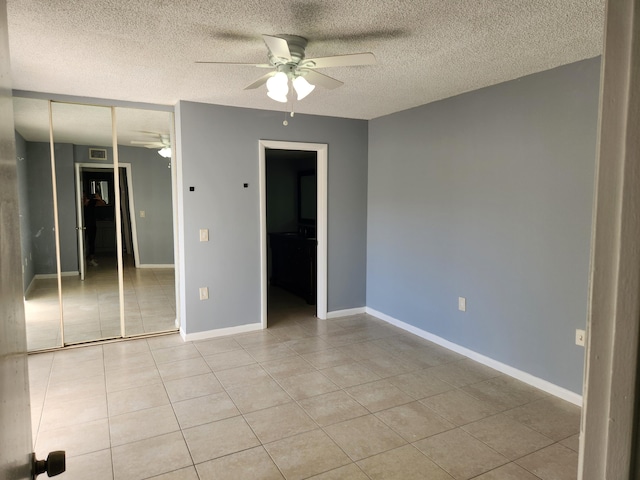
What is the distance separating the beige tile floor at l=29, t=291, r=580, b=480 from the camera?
7.65ft

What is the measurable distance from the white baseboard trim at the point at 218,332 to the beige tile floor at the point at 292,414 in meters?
0.15

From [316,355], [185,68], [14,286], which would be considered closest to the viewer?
[14,286]

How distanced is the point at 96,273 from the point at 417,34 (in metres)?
3.71

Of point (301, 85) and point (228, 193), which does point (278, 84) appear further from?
point (228, 193)

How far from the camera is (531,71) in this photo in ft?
10.2

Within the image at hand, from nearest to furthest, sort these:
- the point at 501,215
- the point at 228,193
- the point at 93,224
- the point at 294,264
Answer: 1. the point at 501,215
2. the point at 93,224
3. the point at 228,193
4. the point at 294,264

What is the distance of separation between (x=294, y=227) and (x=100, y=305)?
3630 millimetres

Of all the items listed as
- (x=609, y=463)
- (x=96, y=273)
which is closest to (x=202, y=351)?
(x=96, y=273)

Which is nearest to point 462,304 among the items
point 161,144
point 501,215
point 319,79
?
point 501,215

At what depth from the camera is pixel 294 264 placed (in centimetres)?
624

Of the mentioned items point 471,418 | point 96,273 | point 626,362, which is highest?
point 626,362

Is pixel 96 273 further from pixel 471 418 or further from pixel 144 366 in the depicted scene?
pixel 471 418

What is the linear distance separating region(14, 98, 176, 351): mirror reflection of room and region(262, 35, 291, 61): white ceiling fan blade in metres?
2.36

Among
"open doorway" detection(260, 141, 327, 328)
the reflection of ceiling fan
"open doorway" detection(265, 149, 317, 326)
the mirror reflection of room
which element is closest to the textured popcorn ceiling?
the mirror reflection of room
